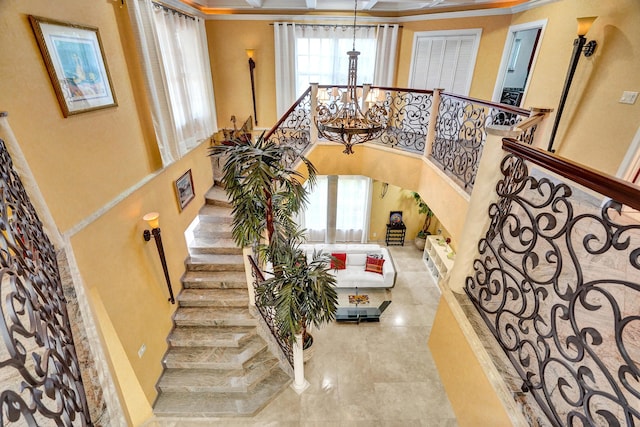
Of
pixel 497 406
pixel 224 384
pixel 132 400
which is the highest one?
pixel 497 406

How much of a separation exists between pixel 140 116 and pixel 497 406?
431cm

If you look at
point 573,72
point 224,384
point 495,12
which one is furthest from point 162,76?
point 495,12

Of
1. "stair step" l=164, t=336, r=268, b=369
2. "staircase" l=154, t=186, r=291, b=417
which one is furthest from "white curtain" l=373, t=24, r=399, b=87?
"stair step" l=164, t=336, r=268, b=369

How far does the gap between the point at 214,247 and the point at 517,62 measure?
7459 mm

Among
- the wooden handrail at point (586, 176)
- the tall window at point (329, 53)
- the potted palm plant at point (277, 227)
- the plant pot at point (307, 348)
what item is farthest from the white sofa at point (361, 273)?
the wooden handrail at point (586, 176)

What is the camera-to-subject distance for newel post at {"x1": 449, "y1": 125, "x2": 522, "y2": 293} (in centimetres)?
163

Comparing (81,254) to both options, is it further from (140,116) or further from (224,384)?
(224,384)

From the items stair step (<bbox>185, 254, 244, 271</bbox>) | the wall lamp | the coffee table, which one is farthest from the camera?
the coffee table

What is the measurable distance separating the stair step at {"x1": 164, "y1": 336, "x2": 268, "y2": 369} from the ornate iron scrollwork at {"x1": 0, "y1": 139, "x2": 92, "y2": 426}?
3393mm

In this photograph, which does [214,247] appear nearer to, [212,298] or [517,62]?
[212,298]

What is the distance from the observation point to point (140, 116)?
360cm

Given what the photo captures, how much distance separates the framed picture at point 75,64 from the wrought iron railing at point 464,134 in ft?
13.5

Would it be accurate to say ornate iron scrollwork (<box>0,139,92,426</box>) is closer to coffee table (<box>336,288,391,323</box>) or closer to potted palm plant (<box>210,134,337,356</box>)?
potted palm plant (<box>210,134,337,356</box>)

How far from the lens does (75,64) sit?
102 inches
